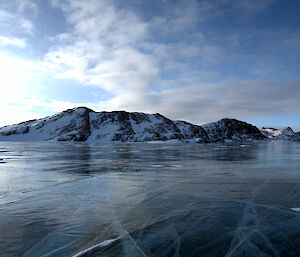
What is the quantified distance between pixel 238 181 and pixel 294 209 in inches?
164

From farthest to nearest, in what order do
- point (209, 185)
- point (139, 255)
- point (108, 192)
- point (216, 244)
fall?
point (209, 185) < point (108, 192) < point (216, 244) < point (139, 255)

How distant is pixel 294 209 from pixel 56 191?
8188 millimetres

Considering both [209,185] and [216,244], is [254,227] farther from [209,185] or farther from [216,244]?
[209,185]

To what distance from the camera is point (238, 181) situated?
1012 centimetres

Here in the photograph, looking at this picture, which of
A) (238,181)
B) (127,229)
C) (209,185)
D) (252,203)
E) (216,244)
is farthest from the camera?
(238,181)

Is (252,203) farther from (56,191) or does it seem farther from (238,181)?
(56,191)

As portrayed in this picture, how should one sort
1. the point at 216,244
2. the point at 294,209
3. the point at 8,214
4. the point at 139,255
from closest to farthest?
the point at 139,255 < the point at 216,244 < the point at 8,214 < the point at 294,209

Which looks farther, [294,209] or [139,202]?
[139,202]

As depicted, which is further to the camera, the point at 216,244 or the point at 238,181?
the point at 238,181

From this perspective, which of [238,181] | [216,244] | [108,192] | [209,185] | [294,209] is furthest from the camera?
[238,181]

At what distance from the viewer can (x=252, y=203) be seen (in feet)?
21.6

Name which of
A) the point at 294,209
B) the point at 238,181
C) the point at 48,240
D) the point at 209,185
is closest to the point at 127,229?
the point at 48,240

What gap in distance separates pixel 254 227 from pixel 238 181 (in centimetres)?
570

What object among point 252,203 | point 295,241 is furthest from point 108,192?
point 295,241
